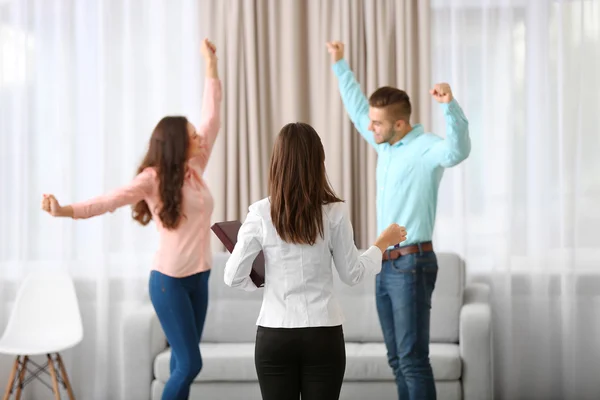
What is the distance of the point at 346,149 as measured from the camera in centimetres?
459

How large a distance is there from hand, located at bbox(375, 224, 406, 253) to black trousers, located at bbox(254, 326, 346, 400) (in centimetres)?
34

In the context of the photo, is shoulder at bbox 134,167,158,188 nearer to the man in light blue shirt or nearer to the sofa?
the man in light blue shirt

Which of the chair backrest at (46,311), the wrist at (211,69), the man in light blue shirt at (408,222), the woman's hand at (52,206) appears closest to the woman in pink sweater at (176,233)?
the woman's hand at (52,206)

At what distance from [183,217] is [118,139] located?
1.71 m

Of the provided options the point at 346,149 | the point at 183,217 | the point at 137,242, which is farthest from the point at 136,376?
the point at 346,149

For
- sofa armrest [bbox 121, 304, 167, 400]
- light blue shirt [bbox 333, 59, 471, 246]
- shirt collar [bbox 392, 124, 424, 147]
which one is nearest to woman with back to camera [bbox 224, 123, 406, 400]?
light blue shirt [bbox 333, 59, 471, 246]

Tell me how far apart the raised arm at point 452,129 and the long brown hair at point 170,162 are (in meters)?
1.01

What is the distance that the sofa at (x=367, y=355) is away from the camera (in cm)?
395

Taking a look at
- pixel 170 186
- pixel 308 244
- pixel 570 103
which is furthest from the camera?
pixel 570 103

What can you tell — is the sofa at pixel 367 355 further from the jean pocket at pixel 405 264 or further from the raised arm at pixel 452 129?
the raised arm at pixel 452 129

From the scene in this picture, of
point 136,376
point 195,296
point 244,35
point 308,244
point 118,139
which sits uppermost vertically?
point 244,35

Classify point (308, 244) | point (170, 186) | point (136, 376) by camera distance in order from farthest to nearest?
point (136, 376) → point (170, 186) → point (308, 244)

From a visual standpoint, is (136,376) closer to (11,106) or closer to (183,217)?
(183,217)

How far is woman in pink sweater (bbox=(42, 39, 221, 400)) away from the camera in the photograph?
10.4 ft
